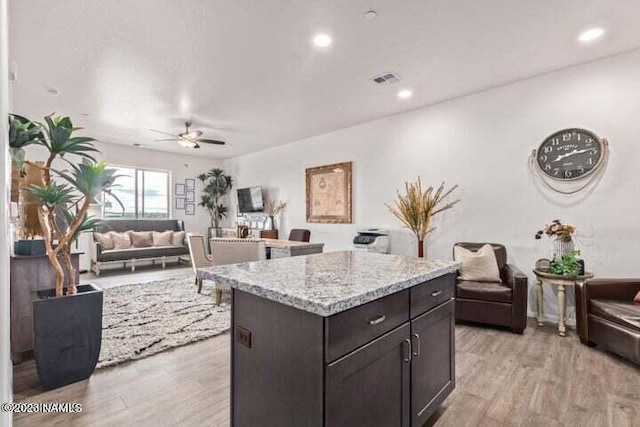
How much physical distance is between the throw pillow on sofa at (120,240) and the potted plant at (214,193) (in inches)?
84.4

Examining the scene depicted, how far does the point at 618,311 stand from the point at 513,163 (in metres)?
1.87

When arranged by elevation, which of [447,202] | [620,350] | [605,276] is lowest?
[620,350]


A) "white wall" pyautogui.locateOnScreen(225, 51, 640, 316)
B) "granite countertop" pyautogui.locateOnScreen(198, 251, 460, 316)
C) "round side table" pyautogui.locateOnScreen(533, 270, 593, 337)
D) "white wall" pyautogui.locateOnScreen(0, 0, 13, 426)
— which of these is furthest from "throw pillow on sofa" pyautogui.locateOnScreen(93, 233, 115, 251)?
"round side table" pyautogui.locateOnScreen(533, 270, 593, 337)

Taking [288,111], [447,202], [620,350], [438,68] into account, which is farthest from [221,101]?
[620,350]

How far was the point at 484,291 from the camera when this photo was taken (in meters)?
3.26

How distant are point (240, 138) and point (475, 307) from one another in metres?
5.22

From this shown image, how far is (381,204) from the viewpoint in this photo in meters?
5.04

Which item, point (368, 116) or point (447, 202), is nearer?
point (447, 202)

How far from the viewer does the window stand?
7.18 metres

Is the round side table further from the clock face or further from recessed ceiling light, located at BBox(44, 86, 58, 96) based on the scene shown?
recessed ceiling light, located at BBox(44, 86, 58, 96)

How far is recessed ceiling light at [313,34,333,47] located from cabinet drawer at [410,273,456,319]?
2303mm

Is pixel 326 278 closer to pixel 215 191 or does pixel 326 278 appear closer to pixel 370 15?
pixel 370 15

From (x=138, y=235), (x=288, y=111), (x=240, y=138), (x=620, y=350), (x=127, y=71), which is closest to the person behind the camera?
(x=620, y=350)

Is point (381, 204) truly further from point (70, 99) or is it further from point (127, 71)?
point (70, 99)
